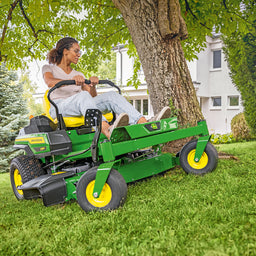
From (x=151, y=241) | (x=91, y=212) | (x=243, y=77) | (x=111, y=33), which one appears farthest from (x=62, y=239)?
(x=243, y=77)

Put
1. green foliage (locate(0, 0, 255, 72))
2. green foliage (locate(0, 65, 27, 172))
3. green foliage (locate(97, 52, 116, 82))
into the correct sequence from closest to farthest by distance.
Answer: green foliage (locate(0, 0, 255, 72)) → green foliage (locate(0, 65, 27, 172)) → green foliage (locate(97, 52, 116, 82))

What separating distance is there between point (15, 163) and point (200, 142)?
→ 2142 mm

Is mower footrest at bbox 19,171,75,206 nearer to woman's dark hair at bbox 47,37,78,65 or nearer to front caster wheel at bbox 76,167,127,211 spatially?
front caster wheel at bbox 76,167,127,211

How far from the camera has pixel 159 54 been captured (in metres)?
4.56

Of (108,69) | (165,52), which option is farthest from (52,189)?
(108,69)

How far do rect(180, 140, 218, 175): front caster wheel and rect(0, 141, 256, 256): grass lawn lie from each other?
0.64 ft

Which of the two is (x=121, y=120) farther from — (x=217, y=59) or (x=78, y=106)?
(x=217, y=59)

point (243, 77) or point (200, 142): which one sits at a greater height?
point (243, 77)

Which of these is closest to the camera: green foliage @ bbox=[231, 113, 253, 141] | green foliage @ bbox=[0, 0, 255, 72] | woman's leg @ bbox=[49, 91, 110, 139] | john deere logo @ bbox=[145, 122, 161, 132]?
john deere logo @ bbox=[145, 122, 161, 132]

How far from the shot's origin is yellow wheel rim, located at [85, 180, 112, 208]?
8.86ft

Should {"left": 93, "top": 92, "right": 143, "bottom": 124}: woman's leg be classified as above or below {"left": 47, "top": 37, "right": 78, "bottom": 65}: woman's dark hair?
below

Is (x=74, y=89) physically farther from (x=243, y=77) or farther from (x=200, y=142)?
(x=243, y=77)

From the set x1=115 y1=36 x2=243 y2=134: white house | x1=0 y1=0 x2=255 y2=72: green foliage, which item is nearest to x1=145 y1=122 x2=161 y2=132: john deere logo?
x1=0 y1=0 x2=255 y2=72: green foliage

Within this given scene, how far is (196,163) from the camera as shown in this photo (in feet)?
11.9
